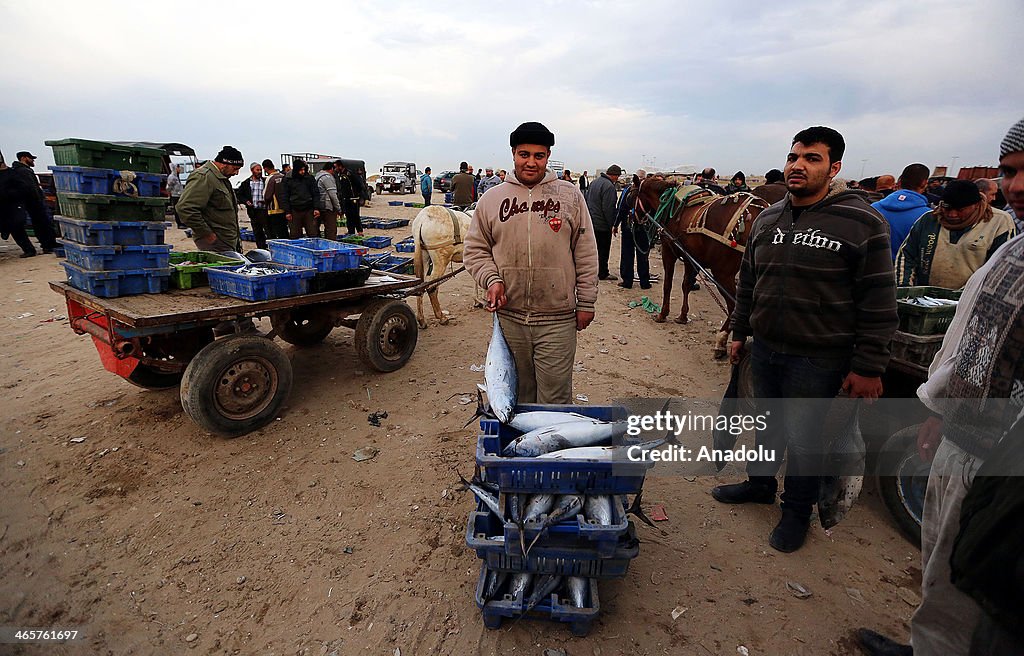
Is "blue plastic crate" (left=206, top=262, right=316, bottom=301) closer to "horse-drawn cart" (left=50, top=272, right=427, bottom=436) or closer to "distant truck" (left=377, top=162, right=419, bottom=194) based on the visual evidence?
"horse-drawn cart" (left=50, top=272, right=427, bottom=436)

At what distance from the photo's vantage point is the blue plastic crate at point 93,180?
3.72 m

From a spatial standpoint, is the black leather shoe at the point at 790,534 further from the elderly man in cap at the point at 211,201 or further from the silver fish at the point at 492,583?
the elderly man in cap at the point at 211,201

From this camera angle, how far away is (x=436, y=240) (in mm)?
7457

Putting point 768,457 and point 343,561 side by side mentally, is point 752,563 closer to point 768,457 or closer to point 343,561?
point 768,457

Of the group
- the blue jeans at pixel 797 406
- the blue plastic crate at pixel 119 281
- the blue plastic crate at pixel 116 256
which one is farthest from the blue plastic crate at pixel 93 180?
the blue jeans at pixel 797 406

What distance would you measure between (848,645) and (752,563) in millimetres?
601

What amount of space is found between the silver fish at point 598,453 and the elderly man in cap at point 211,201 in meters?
5.81

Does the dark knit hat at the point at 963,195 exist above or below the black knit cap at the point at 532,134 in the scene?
below

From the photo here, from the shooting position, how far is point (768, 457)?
351 centimetres

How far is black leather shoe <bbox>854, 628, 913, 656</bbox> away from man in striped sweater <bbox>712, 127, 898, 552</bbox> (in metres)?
0.62

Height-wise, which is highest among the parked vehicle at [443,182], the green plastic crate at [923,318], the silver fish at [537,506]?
the parked vehicle at [443,182]

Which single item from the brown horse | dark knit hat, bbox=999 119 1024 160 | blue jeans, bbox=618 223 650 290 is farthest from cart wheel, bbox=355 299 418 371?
blue jeans, bbox=618 223 650 290

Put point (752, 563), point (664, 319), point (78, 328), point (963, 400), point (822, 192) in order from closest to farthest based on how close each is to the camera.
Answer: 1. point (963, 400)
2. point (822, 192)
3. point (752, 563)
4. point (78, 328)
5. point (664, 319)

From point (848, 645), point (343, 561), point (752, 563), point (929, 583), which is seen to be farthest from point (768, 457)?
point (343, 561)
